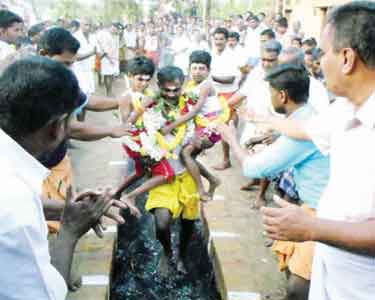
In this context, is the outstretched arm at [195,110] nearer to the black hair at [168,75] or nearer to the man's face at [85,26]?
the black hair at [168,75]

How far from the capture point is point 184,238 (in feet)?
12.9

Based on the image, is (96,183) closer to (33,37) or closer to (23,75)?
(33,37)

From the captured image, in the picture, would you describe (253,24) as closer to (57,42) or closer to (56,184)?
(57,42)

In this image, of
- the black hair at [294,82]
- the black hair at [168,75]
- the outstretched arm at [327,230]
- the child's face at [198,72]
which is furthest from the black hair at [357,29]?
the child's face at [198,72]

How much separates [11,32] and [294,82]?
3.87 metres

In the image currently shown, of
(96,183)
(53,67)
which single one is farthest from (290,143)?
(96,183)

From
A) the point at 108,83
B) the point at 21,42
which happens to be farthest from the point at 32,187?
the point at 108,83

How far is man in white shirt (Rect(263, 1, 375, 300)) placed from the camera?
4.67ft

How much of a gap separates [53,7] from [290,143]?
21674mm

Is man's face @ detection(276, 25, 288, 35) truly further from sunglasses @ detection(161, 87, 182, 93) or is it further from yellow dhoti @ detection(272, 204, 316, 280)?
yellow dhoti @ detection(272, 204, 316, 280)

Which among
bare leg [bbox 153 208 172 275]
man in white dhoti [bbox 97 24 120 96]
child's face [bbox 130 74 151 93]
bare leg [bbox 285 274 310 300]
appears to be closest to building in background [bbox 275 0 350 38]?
man in white dhoti [bbox 97 24 120 96]

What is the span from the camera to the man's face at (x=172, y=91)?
3.56 meters

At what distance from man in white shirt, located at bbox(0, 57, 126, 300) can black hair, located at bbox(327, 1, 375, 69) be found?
0.97 m

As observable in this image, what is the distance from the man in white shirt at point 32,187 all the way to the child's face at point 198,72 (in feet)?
9.91
